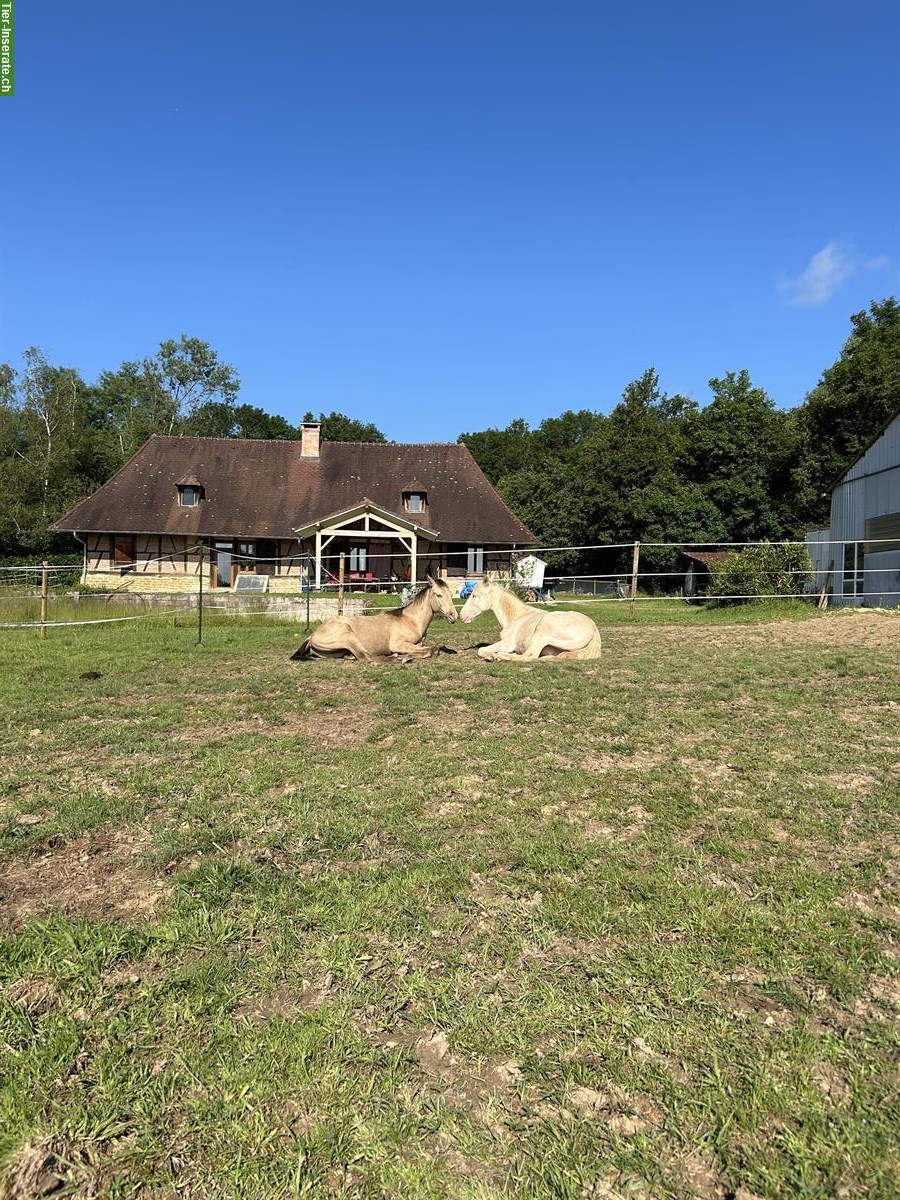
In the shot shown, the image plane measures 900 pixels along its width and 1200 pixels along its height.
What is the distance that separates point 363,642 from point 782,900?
7283 mm

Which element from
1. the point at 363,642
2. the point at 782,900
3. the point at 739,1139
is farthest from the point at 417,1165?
the point at 363,642

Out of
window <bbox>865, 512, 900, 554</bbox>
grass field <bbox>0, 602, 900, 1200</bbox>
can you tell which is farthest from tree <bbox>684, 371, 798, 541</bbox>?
grass field <bbox>0, 602, 900, 1200</bbox>

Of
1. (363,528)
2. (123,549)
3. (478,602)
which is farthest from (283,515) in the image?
(478,602)

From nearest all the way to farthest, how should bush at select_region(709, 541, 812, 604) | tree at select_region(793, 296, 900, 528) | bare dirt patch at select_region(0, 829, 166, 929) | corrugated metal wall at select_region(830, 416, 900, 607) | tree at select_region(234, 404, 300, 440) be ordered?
bare dirt patch at select_region(0, 829, 166, 929) → bush at select_region(709, 541, 812, 604) → corrugated metal wall at select_region(830, 416, 900, 607) → tree at select_region(793, 296, 900, 528) → tree at select_region(234, 404, 300, 440)

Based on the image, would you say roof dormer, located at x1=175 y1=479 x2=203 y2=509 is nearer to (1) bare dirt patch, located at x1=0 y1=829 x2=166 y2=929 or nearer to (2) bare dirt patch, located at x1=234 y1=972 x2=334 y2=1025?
(1) bare dirt patch, located at x1=0 y1=829 x2=166 y2=929

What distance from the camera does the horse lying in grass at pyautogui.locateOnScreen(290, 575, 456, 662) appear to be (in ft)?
31.9

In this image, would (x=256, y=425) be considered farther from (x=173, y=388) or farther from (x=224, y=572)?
(x=224, y=572)

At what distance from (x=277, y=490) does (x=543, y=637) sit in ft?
89.4

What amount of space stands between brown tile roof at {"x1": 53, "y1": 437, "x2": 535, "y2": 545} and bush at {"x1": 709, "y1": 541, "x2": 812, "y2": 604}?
12835 millimetres

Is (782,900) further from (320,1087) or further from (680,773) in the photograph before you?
(320,1087)

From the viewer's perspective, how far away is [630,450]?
47.3m

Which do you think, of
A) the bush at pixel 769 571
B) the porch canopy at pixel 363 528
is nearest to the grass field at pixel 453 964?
the bush at pixel 769 571

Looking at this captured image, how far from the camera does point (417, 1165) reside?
5.94 ft

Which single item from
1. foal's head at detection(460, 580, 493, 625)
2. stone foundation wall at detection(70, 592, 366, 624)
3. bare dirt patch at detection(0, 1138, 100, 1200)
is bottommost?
bare dirt patch at detection(0, 1138, 100, 1200)
